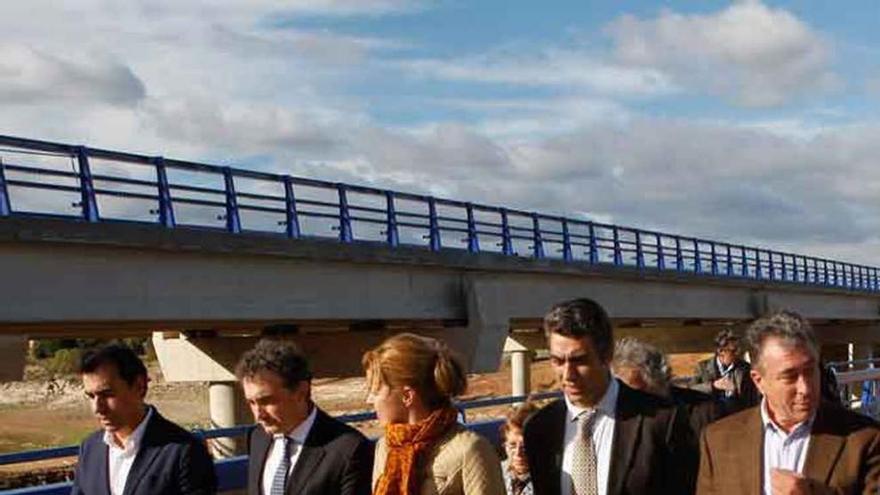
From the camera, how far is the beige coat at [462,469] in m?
4.66

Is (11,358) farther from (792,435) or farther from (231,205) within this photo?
(792,435)

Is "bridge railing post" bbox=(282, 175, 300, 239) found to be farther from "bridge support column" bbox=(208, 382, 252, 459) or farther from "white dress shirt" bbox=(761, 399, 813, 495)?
"white dress shirt" bbox=(761, 399, 813, 495)

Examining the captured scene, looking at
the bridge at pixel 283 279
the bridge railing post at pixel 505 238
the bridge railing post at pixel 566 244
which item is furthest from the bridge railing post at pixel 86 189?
the bridge railing post at pixel 566 244

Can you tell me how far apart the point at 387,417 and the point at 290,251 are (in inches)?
657

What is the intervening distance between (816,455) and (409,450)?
1.31 meters

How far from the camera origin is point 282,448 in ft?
16.9

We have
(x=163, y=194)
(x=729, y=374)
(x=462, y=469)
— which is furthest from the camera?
(x=163, y=194)

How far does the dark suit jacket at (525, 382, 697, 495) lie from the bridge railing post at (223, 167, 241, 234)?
1544 cm

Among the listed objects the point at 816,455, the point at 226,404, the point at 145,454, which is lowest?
the point at 226,404

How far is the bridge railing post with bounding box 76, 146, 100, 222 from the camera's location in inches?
680

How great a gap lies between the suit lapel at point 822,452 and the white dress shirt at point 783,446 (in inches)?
0.9

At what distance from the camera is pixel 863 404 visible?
49.8ft

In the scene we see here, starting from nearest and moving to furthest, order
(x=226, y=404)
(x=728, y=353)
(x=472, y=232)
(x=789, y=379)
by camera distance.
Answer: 1. (x=789, y=379)
2. (x=728, y=353)
3. (x=226, y=404)
4. (x=472, y=232)

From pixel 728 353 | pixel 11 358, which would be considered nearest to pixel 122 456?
pixel 728 353
